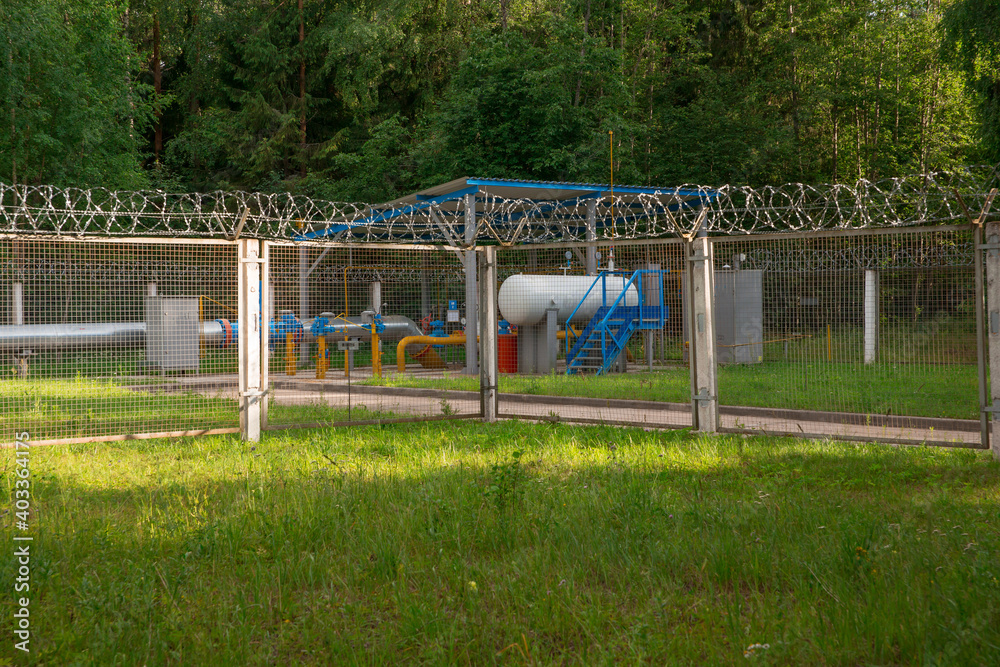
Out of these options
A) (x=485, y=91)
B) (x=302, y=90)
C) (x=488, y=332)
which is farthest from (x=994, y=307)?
(x=302, y=90)

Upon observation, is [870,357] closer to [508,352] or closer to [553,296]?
[553,296]

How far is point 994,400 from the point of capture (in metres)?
8.02

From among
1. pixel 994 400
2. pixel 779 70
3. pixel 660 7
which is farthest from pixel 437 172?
pixel 994 400

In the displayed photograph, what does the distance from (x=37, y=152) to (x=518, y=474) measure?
28993 millimetres

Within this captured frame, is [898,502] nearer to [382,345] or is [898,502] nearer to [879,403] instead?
[879,403]

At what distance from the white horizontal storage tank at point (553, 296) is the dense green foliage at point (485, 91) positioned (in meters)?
10.8

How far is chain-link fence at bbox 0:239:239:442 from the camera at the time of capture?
1033 cm

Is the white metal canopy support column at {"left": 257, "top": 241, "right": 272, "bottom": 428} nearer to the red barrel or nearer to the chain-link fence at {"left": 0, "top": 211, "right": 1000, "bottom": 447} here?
Answer: the chain-link fence at {"left": 0, "top": 211, "right": 1000, "bottom": 447}

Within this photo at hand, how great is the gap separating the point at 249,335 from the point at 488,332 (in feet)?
9.97

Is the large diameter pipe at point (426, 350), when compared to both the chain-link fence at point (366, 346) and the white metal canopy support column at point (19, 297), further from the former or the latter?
the white metal canopy support column at point (19, 297)

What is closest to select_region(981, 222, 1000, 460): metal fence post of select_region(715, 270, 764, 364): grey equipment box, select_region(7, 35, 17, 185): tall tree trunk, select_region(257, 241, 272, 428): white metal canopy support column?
select_region(257, 241, 272, 428): white metal canopy support column

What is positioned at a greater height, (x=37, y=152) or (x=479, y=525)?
(x=37, y=152)

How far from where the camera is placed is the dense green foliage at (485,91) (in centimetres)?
3027

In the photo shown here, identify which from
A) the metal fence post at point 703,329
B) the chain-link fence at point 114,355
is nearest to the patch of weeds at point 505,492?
the metal fence post at point 703,329
